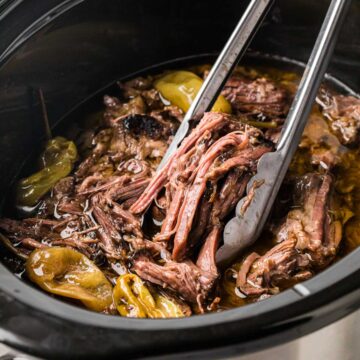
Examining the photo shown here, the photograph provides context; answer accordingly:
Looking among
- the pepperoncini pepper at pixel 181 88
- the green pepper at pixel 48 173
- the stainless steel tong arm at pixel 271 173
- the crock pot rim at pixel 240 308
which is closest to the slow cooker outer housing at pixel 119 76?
the crock pot rim at pixel 240 308

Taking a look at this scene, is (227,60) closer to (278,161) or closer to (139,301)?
(278,161)

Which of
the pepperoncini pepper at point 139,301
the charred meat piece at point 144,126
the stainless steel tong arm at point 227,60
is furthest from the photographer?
the charred meat piece at point 144,126

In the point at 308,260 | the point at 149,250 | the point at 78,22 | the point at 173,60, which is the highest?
the point at 78,22

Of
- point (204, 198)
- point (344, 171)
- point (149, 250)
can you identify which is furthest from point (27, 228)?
point (344, 171)

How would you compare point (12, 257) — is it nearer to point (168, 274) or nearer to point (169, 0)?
point (168, 274)

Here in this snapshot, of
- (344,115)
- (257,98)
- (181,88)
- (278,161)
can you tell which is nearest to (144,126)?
(181,88)

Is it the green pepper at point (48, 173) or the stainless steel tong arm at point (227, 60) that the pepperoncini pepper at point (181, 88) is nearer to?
the stainless steel tong arm at point (227, 60)
